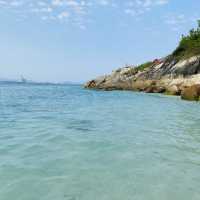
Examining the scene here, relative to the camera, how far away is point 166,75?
63.3 meters

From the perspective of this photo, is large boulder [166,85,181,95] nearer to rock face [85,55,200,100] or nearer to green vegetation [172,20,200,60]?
rock face [85,55,200,100]

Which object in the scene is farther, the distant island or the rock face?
the distant island

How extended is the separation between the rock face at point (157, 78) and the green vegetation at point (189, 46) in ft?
7.45

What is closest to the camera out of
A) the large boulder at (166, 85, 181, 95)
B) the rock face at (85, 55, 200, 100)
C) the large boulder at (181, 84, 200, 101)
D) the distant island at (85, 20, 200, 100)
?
the large boulder at (181, 84, 200, 101)

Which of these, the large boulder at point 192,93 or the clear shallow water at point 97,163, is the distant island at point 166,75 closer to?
the large boulder at point 192,93

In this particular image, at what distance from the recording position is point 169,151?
9.83m

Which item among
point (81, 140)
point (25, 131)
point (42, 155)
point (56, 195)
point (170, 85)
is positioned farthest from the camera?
point (170, 85)

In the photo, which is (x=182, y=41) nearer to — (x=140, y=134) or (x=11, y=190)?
(x=140, y=134)

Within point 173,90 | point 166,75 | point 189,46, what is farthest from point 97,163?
point 189,46

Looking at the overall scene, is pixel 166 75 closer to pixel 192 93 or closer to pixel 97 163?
pixel 192 93

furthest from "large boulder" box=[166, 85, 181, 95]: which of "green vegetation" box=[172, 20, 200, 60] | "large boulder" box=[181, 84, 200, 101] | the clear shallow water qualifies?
the clear shallow water

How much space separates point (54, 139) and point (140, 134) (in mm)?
3360

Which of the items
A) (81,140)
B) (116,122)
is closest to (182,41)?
(116,122)

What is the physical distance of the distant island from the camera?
52.3 metres
